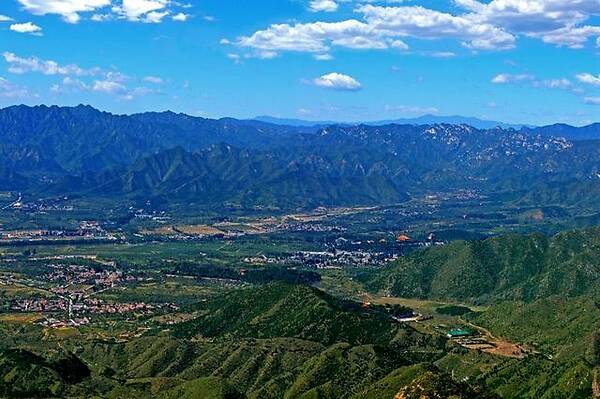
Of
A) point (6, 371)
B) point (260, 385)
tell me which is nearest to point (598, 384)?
point (260, 385)

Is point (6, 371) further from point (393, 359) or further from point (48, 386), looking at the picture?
point (393, 359)

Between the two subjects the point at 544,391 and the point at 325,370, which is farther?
the point at 325,370

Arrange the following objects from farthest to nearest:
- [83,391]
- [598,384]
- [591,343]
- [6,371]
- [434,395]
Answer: [591,343] → [6,371] → [83,391] → [598,384] → [434,395]

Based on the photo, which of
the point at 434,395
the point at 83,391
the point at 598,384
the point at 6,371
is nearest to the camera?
the point at 434,395

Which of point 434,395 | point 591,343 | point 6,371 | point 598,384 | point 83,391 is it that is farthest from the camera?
point 591,343

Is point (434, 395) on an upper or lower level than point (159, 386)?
upper

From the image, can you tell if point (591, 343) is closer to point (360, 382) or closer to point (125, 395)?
point (360, 382)

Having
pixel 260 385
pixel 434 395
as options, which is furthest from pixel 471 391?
pixel 260 385

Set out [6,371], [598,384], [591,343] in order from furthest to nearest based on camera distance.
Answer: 1. [591,343]
2. [6,371]
3. [598,384]

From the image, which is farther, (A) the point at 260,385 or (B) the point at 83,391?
(A) the point at 260,385
